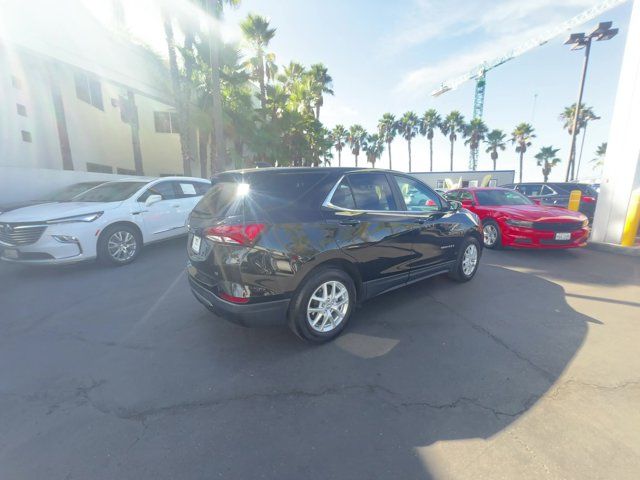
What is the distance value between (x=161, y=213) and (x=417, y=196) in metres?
5.23

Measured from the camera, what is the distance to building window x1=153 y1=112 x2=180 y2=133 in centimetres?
2002

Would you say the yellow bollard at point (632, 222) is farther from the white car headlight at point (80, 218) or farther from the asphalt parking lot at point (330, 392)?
the white car headlight at point (80, 218)

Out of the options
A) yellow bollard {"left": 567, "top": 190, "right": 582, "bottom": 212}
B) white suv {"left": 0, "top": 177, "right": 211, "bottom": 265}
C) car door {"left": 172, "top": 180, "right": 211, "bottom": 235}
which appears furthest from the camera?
yellow bollard {"left": 567, "top": 190, "right": 582, "bottom": 212}

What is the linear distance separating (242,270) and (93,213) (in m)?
4.25

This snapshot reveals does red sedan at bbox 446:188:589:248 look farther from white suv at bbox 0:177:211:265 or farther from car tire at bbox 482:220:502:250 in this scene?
white suv at bbox 0:177:211:265

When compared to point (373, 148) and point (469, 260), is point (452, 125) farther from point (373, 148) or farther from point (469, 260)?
point (469, 260)

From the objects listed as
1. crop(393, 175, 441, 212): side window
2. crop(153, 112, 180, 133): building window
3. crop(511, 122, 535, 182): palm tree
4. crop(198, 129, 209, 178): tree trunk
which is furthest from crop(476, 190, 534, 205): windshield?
crop(511, 122, 535, 182): palm tree

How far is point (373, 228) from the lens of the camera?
3166 mm

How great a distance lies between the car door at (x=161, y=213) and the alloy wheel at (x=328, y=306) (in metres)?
4.74

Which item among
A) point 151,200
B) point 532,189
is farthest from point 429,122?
point 151,200

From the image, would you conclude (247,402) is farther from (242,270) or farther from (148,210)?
(148,210)

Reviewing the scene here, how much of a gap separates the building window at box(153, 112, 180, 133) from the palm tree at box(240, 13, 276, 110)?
6187 millimetres

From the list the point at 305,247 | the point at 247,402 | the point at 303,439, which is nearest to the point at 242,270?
the point at 305,247

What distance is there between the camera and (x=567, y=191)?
36.9ft
